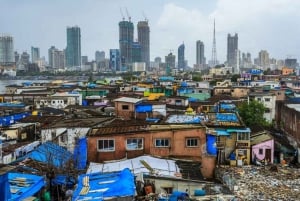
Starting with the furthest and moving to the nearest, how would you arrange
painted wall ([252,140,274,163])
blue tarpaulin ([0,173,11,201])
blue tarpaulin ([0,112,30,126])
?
blue tarpaulin ([0,112,30,126]) < painted wall ([252,140,274,163]) < blue tarpaulin ([0,173,11,201])

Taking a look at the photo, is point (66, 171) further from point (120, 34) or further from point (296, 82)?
point (120, 34)

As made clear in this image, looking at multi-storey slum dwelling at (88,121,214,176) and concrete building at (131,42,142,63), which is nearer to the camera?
multi-storey slum dwelling at (88,121,214,176)

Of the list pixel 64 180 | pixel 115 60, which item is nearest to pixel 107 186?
pixel 64 180

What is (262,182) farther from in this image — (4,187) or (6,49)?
(6,49)

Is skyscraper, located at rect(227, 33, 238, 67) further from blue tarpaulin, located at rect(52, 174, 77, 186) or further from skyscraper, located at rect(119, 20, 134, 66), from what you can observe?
blue tarpaulin, located at rect(52, 174, 77, 186)

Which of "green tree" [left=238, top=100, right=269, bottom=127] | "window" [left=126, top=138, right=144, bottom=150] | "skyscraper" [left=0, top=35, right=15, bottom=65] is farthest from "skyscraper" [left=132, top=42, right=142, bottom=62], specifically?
"window" [left=126, top=138, right=144, bottom=150]

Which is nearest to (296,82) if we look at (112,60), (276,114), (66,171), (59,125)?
(276,114)

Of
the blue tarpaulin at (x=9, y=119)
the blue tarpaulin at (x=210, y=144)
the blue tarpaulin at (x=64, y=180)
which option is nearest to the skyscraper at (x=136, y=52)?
the blue tarpaulin at (x=9, y=119)
